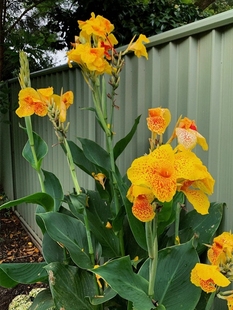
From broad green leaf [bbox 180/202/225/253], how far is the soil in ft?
6.18

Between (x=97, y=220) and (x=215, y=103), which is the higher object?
(x=215, y=103)

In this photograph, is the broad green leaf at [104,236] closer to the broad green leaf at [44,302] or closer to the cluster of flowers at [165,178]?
the broad green leaf at [44,302]

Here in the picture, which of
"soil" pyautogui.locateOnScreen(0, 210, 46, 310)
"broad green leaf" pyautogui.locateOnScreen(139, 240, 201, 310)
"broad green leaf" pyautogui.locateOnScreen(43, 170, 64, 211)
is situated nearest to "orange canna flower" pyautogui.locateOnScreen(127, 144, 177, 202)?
"broad green leaf" pyautogui.locateOnScreen(139, 240, 201, 310)

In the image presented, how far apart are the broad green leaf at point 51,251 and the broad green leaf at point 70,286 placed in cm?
21

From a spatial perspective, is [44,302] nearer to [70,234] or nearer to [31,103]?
[70,234]

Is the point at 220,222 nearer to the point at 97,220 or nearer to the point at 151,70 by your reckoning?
the point at 97,220

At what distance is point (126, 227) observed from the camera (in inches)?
68.2

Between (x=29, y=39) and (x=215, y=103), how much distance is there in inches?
107

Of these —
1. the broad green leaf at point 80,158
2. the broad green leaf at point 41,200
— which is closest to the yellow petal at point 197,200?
the broad green leaf at point 41,200

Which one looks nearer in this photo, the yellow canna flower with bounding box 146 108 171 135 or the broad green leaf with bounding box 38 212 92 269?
the yellow canna flower with bounding box 146 108 171 135

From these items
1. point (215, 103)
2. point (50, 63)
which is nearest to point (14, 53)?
point (50, 63)

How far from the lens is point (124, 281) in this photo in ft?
3.63

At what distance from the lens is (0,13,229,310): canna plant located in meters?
0.90

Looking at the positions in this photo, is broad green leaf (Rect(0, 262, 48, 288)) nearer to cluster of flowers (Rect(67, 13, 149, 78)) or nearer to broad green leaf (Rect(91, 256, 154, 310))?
broad green leaf (Rect(91, 256, 154, 310))
